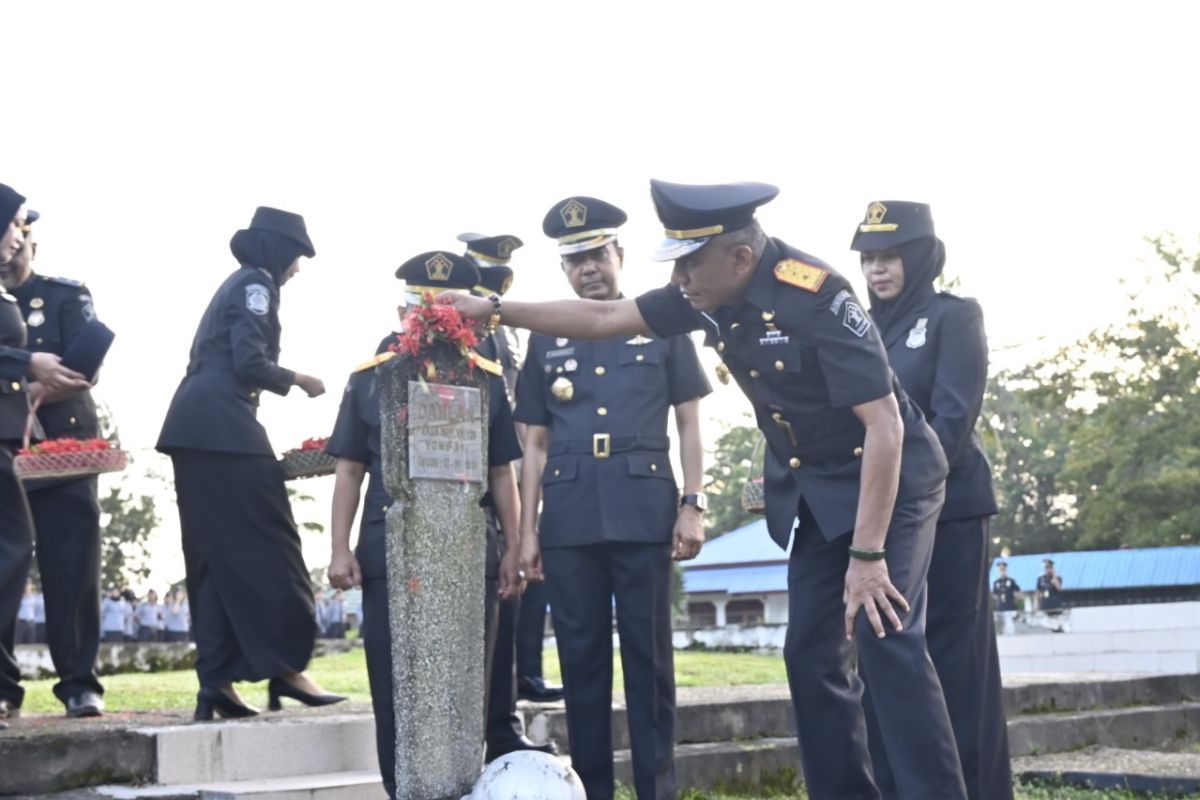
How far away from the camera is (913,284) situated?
5.76m

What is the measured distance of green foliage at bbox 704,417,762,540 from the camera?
77.5 metres

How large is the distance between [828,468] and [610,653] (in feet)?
5.66

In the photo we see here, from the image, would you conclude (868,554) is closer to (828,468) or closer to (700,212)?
(828,468)

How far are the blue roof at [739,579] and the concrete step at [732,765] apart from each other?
1690 inches

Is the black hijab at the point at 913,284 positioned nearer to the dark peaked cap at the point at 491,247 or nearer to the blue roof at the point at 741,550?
the dark peaked cap at the point at 491,247

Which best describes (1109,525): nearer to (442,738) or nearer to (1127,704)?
(1127,704)

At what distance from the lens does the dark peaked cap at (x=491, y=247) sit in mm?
7730

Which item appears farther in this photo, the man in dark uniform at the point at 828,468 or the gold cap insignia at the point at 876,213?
the gold cap insignia at the point at 876,213

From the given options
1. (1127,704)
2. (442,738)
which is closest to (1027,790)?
(442,738)

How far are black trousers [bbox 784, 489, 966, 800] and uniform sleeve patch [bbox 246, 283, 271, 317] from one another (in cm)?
299

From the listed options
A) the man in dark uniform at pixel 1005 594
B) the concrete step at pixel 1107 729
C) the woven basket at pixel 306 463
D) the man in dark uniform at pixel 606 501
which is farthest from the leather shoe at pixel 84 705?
the man in dark uniform at pixel 1005 594

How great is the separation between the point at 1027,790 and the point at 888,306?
2927mm

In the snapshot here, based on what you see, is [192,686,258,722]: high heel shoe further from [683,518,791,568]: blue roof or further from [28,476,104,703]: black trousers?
[683,518,791,568]: blue roof

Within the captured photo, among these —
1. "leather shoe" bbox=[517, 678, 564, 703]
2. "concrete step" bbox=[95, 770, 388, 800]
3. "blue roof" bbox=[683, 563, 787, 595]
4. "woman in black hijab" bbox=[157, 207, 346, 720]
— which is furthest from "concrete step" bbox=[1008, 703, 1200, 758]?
"blue roof" bbox=[683, 563, 787, 595]
